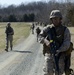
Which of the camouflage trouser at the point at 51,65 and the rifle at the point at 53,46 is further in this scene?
the camouflage trouser at the point at 51,65

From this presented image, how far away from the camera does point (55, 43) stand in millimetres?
6293

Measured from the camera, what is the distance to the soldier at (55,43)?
246 inches

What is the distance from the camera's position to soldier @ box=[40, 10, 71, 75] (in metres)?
6.25

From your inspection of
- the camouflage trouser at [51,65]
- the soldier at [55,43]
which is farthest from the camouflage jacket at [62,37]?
the camouflage trouser at [51,65]

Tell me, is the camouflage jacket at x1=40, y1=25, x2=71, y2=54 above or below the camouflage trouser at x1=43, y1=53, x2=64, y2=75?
above

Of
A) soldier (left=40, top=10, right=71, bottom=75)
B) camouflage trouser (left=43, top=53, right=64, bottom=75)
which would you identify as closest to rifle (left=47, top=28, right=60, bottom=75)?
soldier (left=40, top=10, right=71, bottom=75)

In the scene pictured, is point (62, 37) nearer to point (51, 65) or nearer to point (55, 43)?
point (55, 43)

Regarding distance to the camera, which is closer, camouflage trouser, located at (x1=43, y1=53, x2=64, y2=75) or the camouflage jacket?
the camouflage jacket

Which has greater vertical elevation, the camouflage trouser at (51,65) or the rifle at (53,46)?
the rifle at (53,46)

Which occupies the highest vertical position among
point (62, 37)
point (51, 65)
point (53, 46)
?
point (62, 37)

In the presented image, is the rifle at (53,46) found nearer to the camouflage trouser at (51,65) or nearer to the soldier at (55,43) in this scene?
the soldier at (55,43)

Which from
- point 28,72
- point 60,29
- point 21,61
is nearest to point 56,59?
point 60,29

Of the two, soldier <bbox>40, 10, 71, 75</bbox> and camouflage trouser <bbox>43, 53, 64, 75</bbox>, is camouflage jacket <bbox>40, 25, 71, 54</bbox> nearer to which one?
soldier <bbox>40, 10, 71, 75</bbox>

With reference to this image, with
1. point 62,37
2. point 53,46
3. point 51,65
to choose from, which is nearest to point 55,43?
point 53,46
